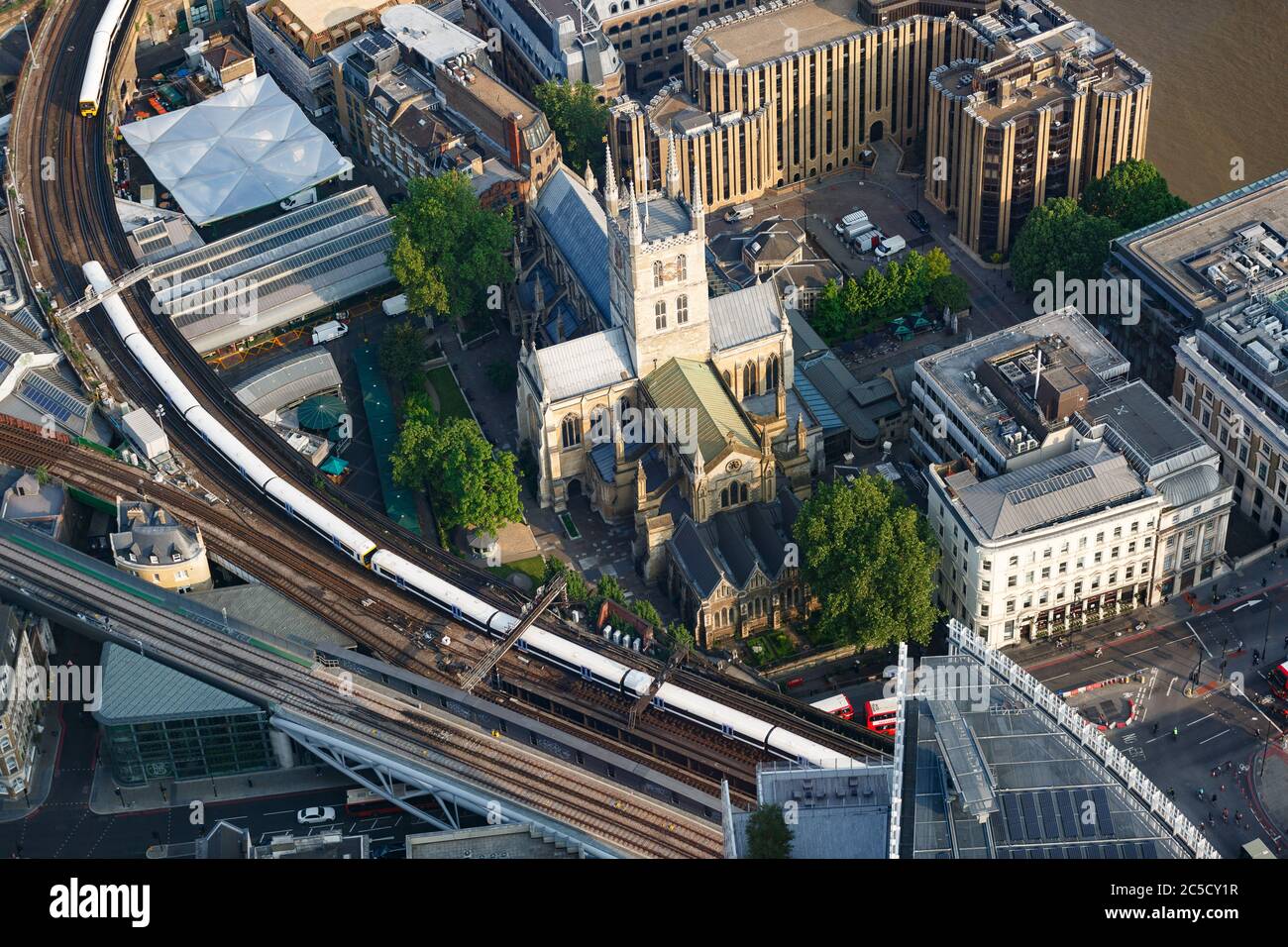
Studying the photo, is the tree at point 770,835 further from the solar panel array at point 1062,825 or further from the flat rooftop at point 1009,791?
the solar panel array at point 1062,825

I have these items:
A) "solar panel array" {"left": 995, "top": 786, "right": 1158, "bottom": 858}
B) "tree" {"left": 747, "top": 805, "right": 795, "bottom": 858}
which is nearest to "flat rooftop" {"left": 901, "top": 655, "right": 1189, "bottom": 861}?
"solar panel array" {"left": 995, "top": 786, "right": 1158, "bottom": 858}

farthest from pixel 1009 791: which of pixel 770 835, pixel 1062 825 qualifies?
pixel 770 835

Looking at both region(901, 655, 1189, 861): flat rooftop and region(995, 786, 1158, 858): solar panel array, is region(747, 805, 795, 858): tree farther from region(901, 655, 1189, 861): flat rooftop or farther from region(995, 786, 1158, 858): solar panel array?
region(995, 786, 1158, 858): solar panel array

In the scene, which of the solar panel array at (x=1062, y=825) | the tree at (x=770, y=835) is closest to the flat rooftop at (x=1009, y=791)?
the solar panel array at (x=1062, y=825)

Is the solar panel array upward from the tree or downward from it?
upward

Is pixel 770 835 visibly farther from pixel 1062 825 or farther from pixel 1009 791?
pixel 1062 825
